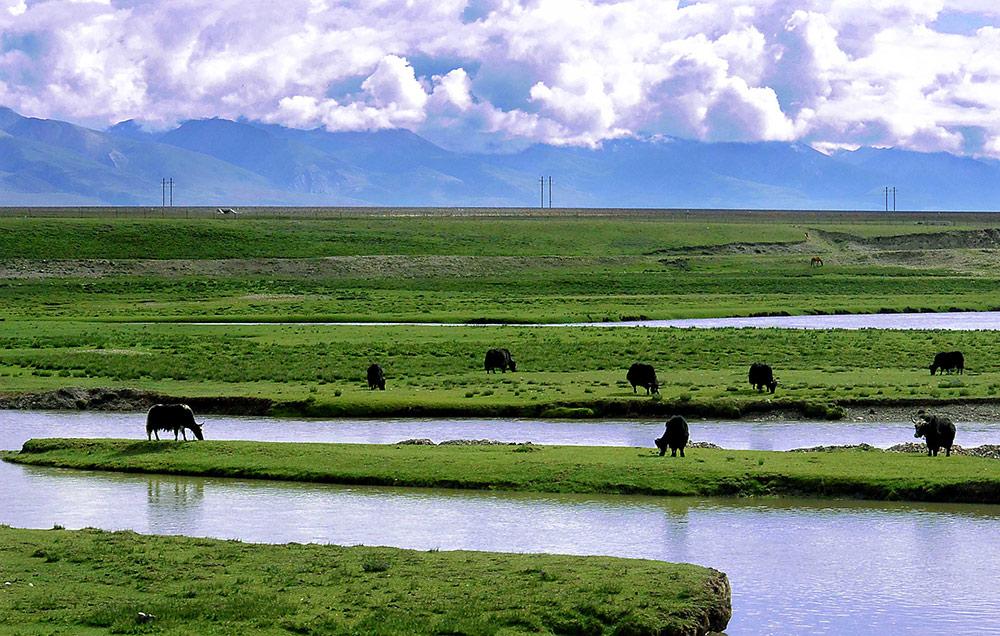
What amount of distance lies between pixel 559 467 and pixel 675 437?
2952 mm

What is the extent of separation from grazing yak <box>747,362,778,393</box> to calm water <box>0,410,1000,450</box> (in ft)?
9.67

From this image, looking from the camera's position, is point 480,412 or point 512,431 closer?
point 512,431

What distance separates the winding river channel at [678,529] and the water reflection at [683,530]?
0.12 feet

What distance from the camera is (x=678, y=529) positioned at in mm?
25078

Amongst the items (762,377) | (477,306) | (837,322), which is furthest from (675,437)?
(477,306)

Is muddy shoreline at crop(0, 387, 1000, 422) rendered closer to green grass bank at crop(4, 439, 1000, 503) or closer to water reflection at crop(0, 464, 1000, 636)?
green grass bank at crop(4, 439, 1000, 503)

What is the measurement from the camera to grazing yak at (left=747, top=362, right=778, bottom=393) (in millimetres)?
41250

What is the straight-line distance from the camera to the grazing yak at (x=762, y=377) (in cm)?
4125

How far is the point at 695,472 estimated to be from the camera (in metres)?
28.9

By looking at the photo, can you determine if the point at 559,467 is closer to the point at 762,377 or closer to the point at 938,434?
the point at 938,434

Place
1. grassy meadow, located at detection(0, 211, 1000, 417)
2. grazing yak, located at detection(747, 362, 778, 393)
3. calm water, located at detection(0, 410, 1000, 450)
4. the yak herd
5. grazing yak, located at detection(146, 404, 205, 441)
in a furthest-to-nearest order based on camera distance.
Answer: grassy meadow, located at detection(0, 211, 1000, 417) → grazing yak, located at detection(747, 362, 778, 393) → calm water, located at detection(0, 410, 1000, 450) → grazing yak, located at detection(146, 404, 205, 441) → the yak herd

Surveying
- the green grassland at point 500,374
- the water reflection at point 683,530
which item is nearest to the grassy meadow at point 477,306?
the green grassland at point 500,374

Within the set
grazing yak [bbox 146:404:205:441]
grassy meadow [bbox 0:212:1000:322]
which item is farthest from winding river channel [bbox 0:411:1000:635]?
grassy meadow [bbox 0:212:1000:322]

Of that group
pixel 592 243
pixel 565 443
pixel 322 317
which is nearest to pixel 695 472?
pixel 565 443
